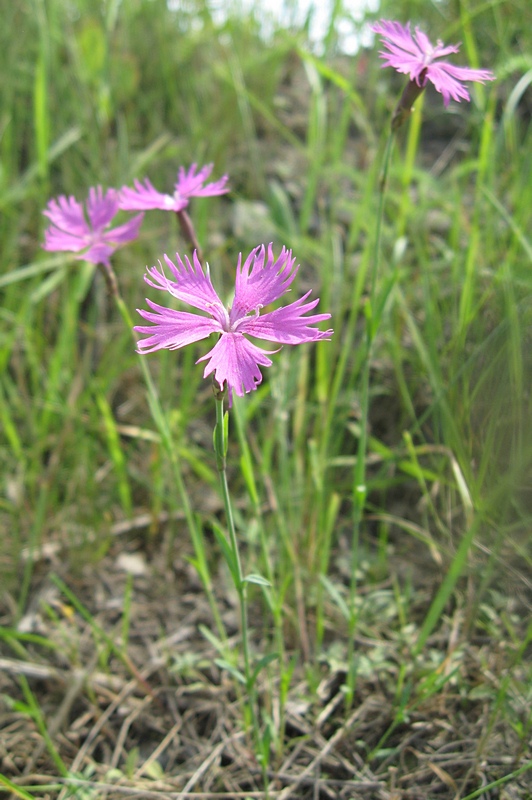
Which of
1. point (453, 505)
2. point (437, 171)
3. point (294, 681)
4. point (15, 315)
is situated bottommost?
point (294, 681)

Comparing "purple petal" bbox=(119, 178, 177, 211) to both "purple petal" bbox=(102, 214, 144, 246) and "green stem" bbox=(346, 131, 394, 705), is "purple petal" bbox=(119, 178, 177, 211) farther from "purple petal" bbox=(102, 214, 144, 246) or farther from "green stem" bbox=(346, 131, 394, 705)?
"green stem" bbox=(346, 131, 394, 705)

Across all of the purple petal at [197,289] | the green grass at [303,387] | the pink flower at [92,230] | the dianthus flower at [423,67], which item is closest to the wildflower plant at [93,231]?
the pink flower at [92,230]

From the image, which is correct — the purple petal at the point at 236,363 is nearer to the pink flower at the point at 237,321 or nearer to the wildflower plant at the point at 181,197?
the pink flower at the point at 237,321

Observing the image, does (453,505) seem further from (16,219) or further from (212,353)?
(16,219)

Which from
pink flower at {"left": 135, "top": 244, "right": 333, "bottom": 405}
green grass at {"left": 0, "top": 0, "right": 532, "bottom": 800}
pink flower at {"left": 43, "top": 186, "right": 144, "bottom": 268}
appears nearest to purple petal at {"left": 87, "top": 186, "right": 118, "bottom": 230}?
pink flower at {"left": 43, "top": 186, "right": 144, "bottom": 268}

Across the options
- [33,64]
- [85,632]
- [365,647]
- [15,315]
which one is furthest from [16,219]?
[365,647]

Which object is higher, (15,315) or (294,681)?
(15,315)

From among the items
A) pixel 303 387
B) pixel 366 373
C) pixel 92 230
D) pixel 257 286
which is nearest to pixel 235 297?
pixel 257 286
